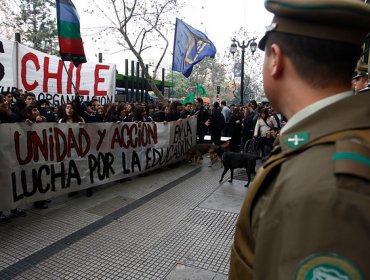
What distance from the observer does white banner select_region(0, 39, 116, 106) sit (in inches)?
325

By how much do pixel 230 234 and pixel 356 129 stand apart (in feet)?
12.8

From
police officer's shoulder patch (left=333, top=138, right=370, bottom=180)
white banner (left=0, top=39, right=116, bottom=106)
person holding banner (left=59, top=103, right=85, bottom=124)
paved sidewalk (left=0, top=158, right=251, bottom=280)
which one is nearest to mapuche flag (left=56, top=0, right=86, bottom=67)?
white banner (left=0, top=39, right=116, bottom=106)

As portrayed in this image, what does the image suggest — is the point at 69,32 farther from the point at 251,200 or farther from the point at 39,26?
the point at 39,26

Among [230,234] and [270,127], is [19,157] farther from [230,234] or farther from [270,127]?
[270,127]

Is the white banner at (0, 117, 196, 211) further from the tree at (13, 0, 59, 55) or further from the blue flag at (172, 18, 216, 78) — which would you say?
the tree at (13, 0, 59, 55)

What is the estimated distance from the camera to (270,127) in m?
8.47

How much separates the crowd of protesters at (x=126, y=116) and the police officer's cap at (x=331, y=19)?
471 centimetres

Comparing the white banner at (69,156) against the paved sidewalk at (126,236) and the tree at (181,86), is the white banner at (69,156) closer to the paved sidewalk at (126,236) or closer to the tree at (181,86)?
the paved sidewalk at (126,236)

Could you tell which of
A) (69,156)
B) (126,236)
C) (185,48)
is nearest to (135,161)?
(69,156)

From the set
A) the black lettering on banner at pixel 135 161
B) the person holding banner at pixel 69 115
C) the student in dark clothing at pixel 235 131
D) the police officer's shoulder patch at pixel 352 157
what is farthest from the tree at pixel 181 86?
the police officer's shoulder patch at pixel 352 157

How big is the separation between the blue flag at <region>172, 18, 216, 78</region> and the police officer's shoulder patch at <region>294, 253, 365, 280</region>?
10801 mm

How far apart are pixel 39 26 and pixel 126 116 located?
103ft

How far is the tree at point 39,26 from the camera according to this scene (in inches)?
1265

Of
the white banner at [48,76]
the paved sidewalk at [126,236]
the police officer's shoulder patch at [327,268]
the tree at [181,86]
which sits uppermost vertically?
the tree at [181,86]
